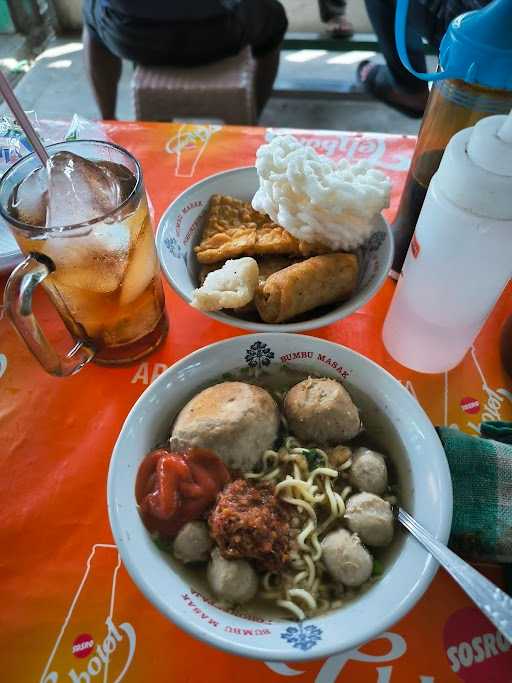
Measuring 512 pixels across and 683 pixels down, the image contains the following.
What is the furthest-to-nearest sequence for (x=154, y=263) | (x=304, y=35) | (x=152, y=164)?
(x=304, y=35), (x=152, y=164), (x=154, y=263)

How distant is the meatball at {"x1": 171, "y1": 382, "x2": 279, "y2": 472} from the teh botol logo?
0.22 meters

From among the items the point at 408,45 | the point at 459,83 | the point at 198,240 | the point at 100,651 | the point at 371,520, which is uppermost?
the point at 459,83

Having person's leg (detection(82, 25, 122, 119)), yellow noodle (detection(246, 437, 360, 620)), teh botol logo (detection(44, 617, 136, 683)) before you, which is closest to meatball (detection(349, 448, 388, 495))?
yellow noodle (detection(246, 437, 360, 620))

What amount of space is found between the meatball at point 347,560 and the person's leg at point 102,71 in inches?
84.6

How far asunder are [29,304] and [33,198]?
187mm

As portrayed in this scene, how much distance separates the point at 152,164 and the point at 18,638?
3.05 ft

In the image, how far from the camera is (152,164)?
1.13 meters

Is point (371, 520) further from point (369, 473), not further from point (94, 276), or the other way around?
point (94, 276)

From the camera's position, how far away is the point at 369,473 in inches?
24.6

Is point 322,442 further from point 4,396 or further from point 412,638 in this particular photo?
point 4,396

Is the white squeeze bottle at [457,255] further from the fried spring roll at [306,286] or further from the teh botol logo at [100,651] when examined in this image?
the teh botol logo at [100,651]

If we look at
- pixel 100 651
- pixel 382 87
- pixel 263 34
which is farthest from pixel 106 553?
pixel 382 87

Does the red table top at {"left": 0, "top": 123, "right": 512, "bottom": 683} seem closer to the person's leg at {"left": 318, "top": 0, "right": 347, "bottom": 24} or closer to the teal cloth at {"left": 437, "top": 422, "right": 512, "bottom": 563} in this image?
the teal cloth at {"left": 437, "top": 422, "right": 512, "bottom": 563}

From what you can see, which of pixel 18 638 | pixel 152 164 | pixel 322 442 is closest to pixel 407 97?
pixel 152 164
